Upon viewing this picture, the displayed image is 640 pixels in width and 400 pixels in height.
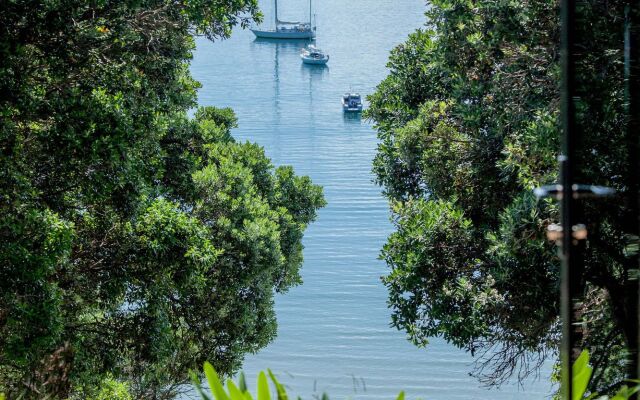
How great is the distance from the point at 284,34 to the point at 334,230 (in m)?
39.7

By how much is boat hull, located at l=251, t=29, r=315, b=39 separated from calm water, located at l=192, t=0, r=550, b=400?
1.39m

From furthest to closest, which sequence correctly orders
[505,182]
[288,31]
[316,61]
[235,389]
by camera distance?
[288,31] → [316,61] → [505,182] → [235,389]

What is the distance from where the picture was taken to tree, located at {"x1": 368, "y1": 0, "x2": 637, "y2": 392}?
6.96 metres

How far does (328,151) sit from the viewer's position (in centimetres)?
3934

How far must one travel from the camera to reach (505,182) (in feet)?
30.8

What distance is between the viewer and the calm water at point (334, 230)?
22406 mm

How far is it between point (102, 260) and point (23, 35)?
228cm

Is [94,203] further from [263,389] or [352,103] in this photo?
[352,103]

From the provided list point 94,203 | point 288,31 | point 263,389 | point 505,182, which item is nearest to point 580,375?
point 263,389

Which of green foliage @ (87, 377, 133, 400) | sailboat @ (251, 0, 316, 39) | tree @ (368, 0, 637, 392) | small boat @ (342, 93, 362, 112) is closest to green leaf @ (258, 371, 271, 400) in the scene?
tree @ (368, 0, 637, 392)

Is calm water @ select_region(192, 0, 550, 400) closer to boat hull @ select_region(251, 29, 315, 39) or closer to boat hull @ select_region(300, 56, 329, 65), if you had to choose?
boat hull @ select_region(300, 56, 329, 65)

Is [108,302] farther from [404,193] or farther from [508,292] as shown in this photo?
[404,193]

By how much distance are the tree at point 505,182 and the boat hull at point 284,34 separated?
56.6 metres

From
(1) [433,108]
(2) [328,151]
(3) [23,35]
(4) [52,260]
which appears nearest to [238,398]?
(4) [52,260]
